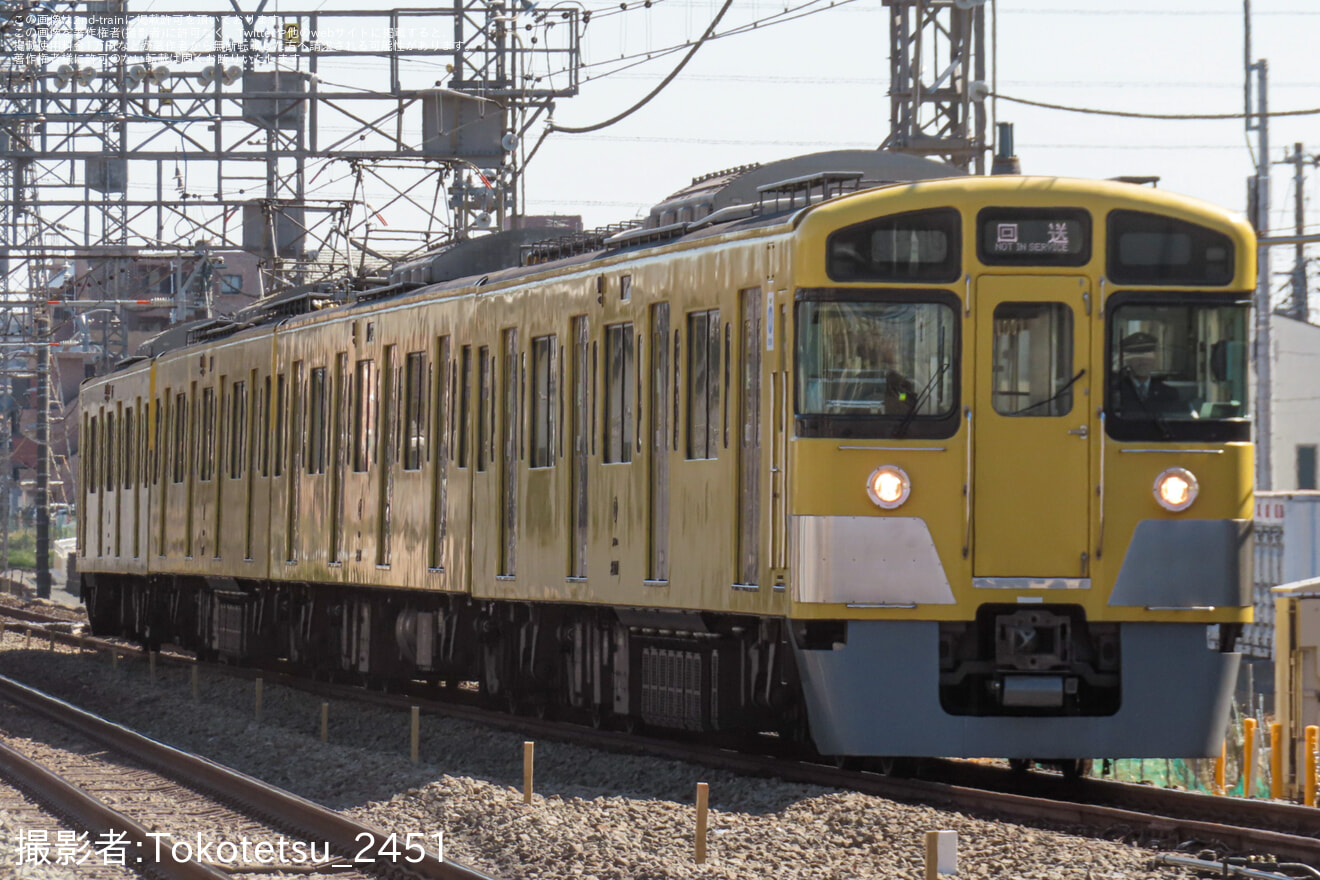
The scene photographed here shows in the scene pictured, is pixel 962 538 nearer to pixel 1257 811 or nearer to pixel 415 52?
pixel 1257 811

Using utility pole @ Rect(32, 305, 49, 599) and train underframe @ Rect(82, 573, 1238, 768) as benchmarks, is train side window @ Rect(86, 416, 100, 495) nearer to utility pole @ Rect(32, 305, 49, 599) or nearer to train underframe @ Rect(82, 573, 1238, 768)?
train underframe @ Rect(82, 573, 1238, 768)

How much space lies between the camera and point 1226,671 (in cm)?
1112

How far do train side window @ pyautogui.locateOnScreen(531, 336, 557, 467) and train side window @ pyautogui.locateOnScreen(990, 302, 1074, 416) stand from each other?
3903 mm

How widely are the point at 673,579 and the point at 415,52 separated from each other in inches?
915

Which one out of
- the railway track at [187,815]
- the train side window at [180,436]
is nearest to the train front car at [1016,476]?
the railway track at [187,815]

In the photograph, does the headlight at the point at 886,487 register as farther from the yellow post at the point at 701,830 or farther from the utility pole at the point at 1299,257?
the utility pole at the point at 1299,257

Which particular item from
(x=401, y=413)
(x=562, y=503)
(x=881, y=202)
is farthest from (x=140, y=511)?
(x=881, y=202)

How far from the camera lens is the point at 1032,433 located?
1111 centimetres

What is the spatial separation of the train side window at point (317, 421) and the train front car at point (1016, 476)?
879 cm

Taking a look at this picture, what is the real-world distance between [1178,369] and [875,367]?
1.55m

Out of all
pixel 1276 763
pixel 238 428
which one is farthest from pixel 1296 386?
pixel 1276 763

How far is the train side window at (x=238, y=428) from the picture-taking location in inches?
851

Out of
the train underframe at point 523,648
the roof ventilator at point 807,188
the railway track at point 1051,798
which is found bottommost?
the railway track at point 1051,798

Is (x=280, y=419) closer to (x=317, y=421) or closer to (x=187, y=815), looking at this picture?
(x=317, y=421)
